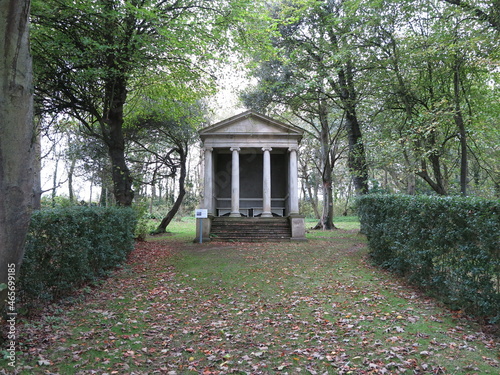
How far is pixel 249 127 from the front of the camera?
A: 15984mm

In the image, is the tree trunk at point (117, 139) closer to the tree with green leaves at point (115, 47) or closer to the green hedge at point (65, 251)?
the tree with green leaves at point (115, 47)

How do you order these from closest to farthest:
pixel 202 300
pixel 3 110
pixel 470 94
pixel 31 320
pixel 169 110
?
pixel 3 110
pixel 31 320
pixel 202 300
pixel 470 94
pixel 169 110

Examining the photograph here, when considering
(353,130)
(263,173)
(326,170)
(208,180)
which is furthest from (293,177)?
(326,170)

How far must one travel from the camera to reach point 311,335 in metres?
4.59

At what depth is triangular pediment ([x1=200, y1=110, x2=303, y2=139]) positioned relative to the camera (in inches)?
623

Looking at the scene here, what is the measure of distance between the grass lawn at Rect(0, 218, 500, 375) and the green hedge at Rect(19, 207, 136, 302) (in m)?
0.38

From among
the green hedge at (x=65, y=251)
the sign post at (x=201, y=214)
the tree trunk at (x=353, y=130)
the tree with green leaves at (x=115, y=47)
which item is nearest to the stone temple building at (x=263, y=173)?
the sign post at (x=201, y=214)

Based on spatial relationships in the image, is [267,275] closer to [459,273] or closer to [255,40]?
[459,273]

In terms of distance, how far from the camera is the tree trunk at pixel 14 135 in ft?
9.82

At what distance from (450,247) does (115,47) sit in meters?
8.75

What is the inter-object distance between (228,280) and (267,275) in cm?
101

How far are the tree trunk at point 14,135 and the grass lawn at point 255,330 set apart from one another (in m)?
1.47

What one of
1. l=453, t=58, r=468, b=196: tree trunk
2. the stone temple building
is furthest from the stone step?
l=453, t=58, r=468, b=196: tree trunk

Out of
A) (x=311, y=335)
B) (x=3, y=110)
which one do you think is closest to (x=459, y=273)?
(x=311, y=335)
